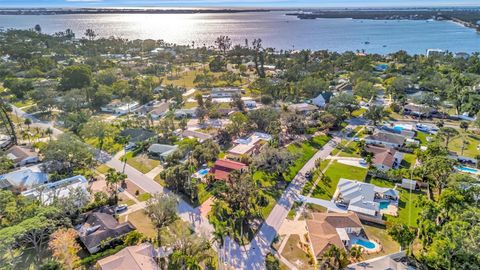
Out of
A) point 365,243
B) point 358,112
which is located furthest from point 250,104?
point 365,243

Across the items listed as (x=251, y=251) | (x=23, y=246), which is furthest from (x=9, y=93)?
(x=251, y=251)

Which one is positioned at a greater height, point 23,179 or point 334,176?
point 23,179

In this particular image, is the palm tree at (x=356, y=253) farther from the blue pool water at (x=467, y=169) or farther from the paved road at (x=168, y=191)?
the blue pool water at (x=467, y=169)

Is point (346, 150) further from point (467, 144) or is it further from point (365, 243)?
point (365, 243)

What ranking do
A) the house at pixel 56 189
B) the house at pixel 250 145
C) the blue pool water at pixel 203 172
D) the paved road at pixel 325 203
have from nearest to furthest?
the house at pixel 56 189 → the paved road at pixel 325 203 → the blue pool water at pixel 203 172 → the house at pixel 250 145

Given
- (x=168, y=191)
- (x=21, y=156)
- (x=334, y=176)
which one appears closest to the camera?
(x=168, y=191)

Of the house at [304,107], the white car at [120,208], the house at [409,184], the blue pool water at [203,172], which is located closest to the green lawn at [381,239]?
the house at [409,184]

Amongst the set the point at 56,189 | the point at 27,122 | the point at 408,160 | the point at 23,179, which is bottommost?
the point at 408,160
